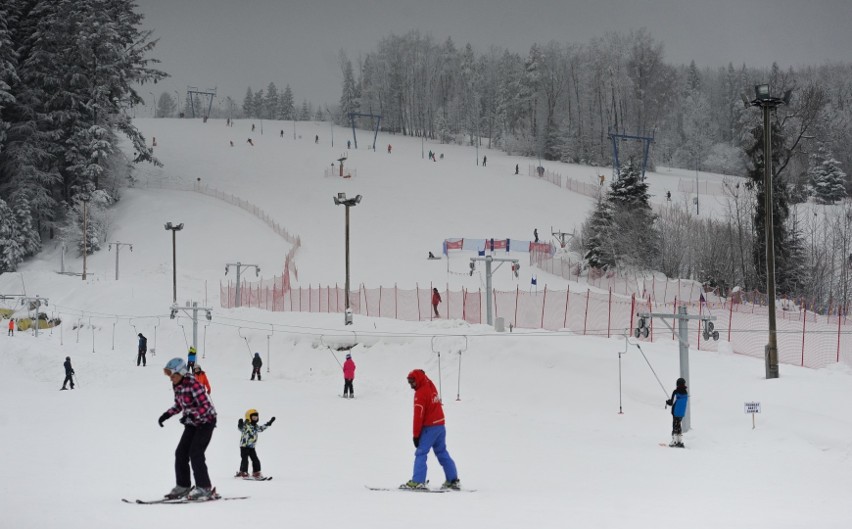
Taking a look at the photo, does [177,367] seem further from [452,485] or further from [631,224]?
[631,224]

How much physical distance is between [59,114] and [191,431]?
68938 millimetres

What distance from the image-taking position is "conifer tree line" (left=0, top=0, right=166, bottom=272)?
68.6 metres

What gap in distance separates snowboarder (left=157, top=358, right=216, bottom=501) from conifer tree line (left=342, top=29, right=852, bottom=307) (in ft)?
94.1

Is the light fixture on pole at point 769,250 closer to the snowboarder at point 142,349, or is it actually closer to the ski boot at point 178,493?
the ski boot at point 178,493

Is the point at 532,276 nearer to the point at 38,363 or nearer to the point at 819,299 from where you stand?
the point at 819,299

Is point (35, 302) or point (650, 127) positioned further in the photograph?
point (650, 127)

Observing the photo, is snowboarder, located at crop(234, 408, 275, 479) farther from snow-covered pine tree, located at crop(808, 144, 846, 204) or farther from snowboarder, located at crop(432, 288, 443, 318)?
snow-covered pine tree, located at crop(808, 144, 846, 204)

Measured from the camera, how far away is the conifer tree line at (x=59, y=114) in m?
68.6

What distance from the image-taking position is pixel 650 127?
112m

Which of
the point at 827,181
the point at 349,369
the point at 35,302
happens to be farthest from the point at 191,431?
the point at 827,181

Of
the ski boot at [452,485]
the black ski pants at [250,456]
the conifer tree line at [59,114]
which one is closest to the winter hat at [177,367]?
the black ski pants at [250,456]

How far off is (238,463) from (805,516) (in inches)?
354

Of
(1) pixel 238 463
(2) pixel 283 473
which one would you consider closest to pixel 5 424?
(1) pixel 238 463

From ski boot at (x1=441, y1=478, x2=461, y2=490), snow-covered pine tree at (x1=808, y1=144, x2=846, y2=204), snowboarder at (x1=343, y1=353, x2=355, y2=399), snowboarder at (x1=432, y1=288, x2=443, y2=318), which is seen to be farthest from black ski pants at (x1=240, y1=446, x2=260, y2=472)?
snow-covered pine tree at (x1=808, y1=144, x2=846, y2=204)
